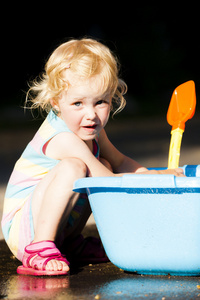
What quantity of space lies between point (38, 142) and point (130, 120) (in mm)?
5601

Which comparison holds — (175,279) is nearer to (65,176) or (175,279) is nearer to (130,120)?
(65,176)

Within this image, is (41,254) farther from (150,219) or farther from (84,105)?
(84,105)

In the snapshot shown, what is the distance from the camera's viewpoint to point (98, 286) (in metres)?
1.79

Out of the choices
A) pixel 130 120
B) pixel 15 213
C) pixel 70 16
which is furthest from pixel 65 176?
pixel 70 16

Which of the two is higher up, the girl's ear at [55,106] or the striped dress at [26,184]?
the girl's ear at [55,106]

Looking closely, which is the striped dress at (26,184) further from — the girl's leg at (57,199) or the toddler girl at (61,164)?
the girl's leg at (57,199)

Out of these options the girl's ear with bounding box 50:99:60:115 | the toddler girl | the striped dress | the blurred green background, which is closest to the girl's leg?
the toddler girl

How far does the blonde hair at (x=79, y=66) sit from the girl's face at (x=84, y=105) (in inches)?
0.8

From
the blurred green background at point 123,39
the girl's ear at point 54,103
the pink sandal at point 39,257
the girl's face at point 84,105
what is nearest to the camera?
the pink sandal at point 39,257

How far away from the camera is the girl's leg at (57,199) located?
1932mm

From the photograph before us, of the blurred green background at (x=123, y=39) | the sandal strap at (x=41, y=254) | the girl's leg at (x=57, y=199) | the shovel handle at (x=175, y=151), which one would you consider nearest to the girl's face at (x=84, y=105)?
the girl's leg at (x=57, y=199)

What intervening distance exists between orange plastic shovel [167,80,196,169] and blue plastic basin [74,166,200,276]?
47cm

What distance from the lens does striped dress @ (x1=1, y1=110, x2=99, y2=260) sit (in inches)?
82.4

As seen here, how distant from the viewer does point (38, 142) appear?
7.11ft
